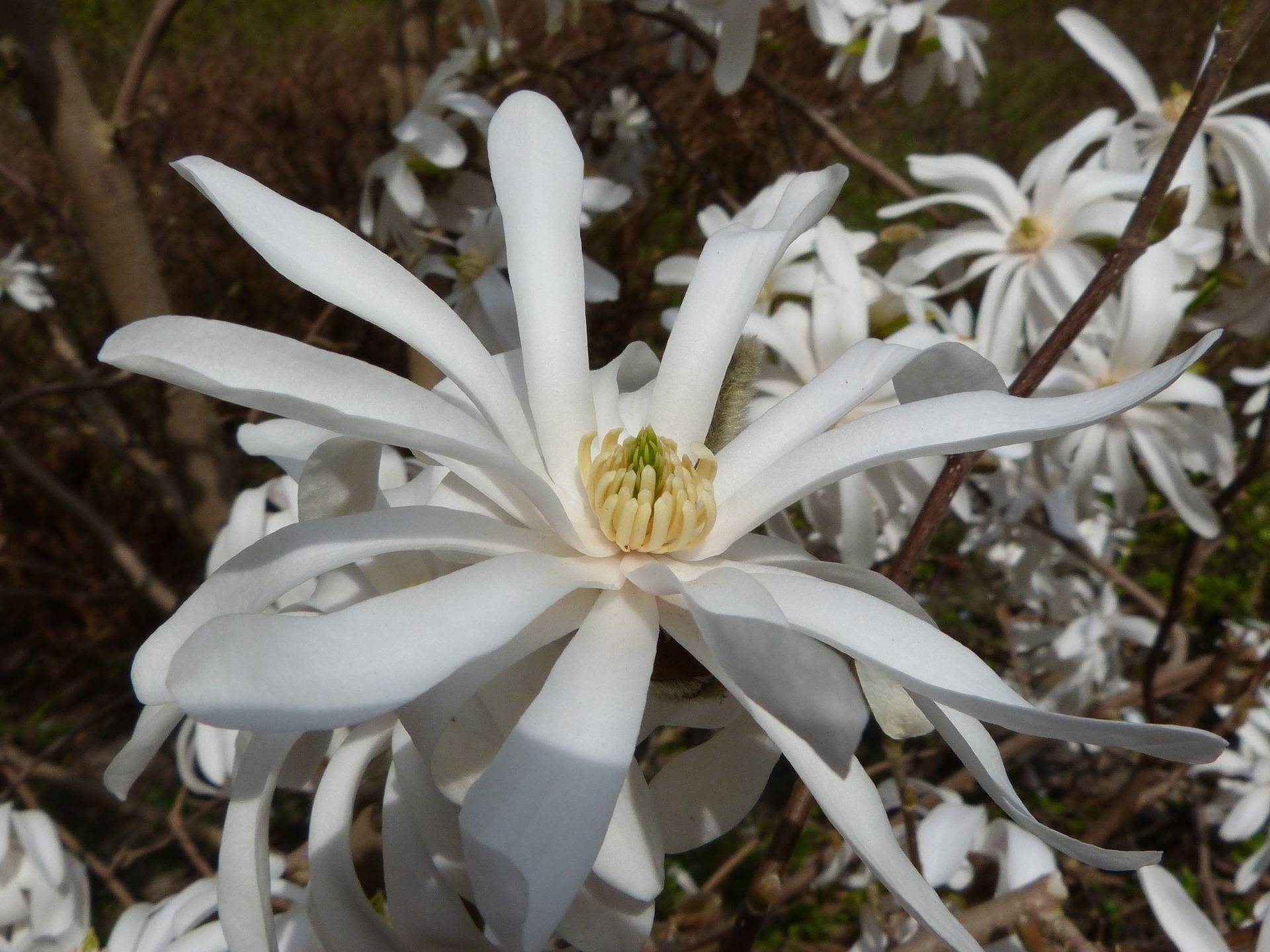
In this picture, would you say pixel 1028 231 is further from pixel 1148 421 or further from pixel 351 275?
pixel 351 275

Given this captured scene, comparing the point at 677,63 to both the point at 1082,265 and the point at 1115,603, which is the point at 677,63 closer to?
the point at 1082,265

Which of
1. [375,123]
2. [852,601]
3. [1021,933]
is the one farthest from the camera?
[375,123]

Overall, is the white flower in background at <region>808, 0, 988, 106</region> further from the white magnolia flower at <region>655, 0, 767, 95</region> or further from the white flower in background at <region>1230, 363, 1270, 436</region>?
the white flower in background at <region>1230, 363, 1270, 436</region>

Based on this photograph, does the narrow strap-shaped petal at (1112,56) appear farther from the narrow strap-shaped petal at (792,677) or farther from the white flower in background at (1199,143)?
the narrow strap-shaped petal at (792,677)

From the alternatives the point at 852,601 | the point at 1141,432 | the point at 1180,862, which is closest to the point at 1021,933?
the point at 852,601

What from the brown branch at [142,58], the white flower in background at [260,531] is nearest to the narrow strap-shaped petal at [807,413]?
the white flower in background at [260,531]
